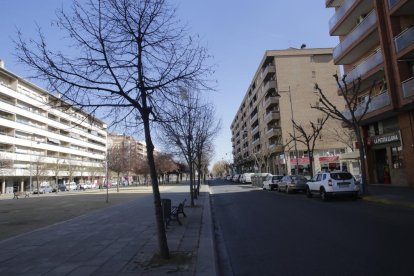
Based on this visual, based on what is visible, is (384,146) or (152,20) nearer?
(152,20)

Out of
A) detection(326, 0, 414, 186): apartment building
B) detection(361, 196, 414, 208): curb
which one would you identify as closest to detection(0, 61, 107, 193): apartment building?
detection(326, 0, 414, 186): apartment building

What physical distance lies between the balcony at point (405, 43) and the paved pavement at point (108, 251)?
55.7 ft

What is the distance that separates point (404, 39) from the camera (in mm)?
23578

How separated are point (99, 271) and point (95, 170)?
355 ft

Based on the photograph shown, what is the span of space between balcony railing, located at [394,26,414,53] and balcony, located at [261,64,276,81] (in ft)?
137

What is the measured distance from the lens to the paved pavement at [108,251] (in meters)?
7.23

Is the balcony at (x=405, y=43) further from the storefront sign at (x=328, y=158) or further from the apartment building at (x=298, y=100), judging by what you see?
the storefront sign at (x=328, y=158)

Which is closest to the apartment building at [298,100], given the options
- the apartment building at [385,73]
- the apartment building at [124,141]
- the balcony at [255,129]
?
the balcony at [255,129]

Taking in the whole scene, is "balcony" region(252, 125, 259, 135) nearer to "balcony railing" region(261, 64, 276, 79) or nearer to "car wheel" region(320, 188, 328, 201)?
"balcony railing" region(261, 64, 276, 79)

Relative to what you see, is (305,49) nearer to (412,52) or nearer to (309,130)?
(309,130)

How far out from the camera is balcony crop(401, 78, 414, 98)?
22953 mm

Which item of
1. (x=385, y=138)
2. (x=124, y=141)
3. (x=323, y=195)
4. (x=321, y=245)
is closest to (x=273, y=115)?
(x=385, y=138)

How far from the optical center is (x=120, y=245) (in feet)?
32.4

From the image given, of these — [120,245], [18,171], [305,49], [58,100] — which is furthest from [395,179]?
[18,171]
